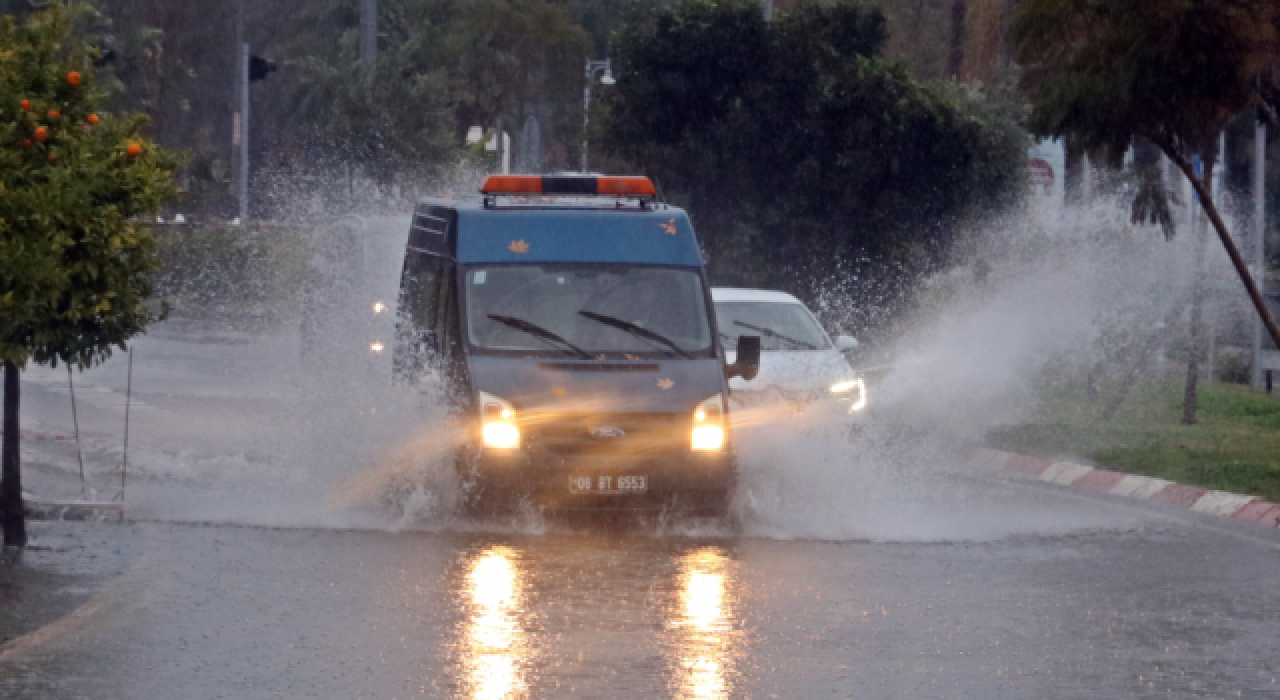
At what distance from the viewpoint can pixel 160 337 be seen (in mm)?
34938

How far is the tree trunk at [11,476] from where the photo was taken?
1229 cm

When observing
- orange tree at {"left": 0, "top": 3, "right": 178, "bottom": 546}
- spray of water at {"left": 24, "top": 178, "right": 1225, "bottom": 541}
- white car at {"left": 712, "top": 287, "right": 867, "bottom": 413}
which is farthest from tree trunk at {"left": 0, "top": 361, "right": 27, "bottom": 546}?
white car at {"left": 712, "top": 287, "right": 867, "bottom": 413}

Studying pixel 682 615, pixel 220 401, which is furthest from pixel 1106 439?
pixel 682 615

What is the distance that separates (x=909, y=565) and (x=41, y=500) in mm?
5588

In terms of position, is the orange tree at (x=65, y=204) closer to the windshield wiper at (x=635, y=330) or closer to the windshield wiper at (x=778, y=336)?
the windshield wiper at (x=635, y=330)

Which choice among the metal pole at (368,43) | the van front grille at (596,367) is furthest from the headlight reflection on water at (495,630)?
the metal pole at (368,43)

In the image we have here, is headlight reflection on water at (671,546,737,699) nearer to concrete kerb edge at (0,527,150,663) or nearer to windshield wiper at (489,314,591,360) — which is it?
windshield wiper at (489,314,591,360)

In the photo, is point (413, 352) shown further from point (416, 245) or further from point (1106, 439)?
point (1106, 439)

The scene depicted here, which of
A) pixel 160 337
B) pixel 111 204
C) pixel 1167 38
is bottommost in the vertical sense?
pixel 160 337

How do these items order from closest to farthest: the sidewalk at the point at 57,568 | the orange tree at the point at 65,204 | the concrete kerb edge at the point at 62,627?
the concrete kerb edge at the point at 62,627
the sidewalk at the point at 57,568
the orange tree at the point at 65,204

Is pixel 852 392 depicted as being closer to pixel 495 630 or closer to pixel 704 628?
pixel 704 628

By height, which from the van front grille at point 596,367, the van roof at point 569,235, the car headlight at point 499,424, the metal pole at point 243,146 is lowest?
the car headlight at point 499,424

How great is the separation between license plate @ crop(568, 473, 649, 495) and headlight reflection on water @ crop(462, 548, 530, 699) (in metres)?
0.98

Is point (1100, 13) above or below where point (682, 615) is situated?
above
